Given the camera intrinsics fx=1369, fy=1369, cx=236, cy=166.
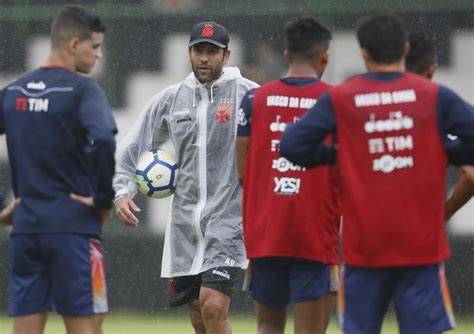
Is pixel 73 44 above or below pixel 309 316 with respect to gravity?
above

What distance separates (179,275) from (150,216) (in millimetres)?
2715

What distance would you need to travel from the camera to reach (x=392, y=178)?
5363 mm

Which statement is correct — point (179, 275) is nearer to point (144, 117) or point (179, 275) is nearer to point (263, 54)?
point (144, 117)

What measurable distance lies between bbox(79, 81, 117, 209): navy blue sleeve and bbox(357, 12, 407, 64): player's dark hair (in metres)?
1.15

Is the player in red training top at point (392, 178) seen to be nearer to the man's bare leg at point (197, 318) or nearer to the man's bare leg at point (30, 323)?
the man's bare leg at point (30, 323)

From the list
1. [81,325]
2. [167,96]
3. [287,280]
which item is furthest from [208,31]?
[81,325]

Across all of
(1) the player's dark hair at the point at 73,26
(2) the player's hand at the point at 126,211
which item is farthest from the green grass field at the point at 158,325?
(1) the player's dark hair at the point at 73,26

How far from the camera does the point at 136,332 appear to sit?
10.0m

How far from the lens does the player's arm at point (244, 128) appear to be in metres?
6.25

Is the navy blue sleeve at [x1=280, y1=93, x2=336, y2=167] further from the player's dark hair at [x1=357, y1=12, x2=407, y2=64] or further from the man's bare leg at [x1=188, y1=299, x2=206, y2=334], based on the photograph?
the man's bare leg at [x1=188, y1=299, x2=206, y2=334]

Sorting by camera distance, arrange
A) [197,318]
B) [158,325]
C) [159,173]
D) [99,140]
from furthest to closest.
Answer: [158,325] < [197,318] < [159,173] < [99,140]

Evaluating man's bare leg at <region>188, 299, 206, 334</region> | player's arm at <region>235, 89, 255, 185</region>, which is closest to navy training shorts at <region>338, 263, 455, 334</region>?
player's arm at <region>235, 89, 255, 185</region>

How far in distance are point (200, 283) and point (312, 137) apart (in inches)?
95.6

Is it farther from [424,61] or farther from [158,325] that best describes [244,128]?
[158,325]
